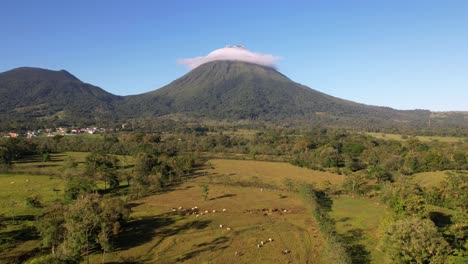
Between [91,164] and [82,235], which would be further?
[91,164]

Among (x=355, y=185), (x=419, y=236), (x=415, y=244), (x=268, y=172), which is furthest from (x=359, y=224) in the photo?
(x=268, y=172)

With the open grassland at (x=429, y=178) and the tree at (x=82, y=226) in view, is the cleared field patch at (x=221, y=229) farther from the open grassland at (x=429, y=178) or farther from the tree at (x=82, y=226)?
the open grassland at (x=429, y=178)

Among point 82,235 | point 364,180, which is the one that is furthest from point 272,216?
point 364,180

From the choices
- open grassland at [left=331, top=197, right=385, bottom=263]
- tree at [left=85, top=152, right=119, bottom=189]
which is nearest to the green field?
open grassland at [left=331, top=197, right=385, bottom=263]

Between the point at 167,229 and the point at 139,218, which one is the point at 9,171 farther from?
the point at 167,229

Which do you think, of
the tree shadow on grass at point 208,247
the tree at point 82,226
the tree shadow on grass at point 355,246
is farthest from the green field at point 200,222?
the tree shadow on grass at point 355,246

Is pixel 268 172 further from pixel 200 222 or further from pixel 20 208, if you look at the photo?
pixel 20 208

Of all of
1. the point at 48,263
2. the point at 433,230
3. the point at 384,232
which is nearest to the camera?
the point at 48,263
